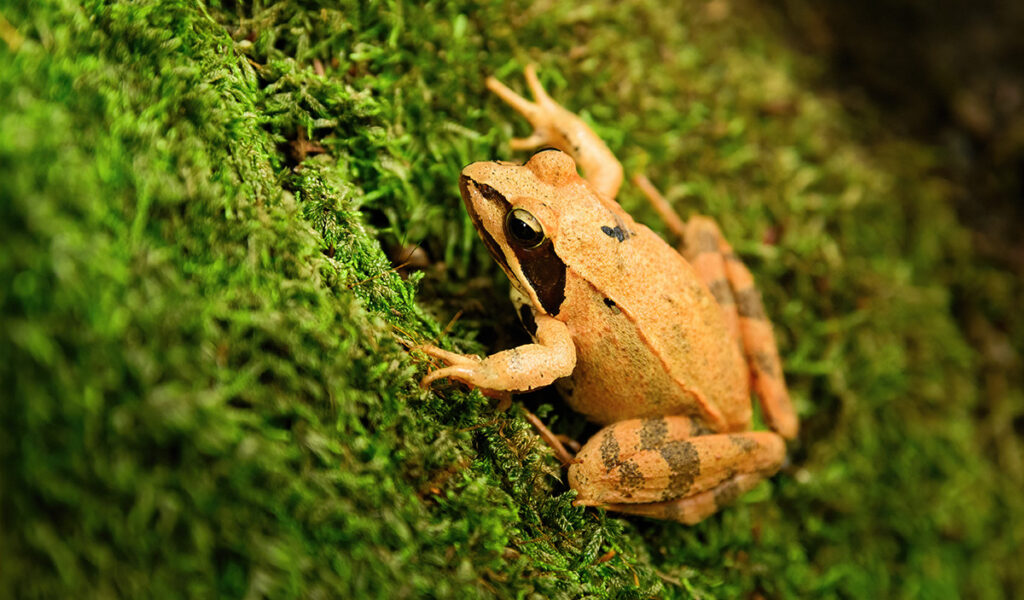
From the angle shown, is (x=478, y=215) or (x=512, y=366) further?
(x=478, y=215)

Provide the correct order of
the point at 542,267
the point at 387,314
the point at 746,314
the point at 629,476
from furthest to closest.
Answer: the point at 746,314 < the point at 542,267 < the point at 629,476 < the point at 387,314

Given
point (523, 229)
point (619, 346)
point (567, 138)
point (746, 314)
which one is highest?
point (567, 138)

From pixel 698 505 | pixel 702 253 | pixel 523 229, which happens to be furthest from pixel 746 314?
pixel 523 229

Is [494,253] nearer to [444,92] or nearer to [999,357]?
[444,92]

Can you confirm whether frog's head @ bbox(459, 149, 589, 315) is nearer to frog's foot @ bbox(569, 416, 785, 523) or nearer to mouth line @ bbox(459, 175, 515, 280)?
mouth line @ bbox(459, 175, 515, 280)

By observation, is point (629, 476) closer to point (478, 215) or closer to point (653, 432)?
point (653, 432)

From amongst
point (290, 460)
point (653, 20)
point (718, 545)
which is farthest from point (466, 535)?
point (653, 20)
